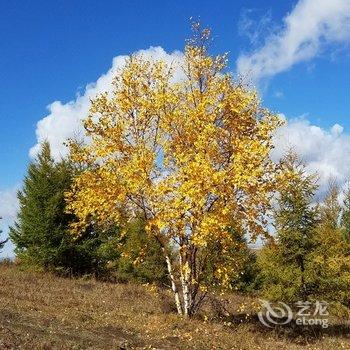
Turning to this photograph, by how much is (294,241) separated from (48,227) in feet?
51.7

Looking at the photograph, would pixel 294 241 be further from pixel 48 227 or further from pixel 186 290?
pixel 48 227

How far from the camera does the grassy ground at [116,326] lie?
1470 centimetres

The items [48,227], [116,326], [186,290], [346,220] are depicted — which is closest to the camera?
[116,326]

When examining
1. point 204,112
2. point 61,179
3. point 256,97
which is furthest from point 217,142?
point 61,179

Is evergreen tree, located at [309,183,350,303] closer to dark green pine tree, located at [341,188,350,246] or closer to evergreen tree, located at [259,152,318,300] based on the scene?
evergreen tree, located at [259,152,318,300]

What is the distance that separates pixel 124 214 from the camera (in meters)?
20.0

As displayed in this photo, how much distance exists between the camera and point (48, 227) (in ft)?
101

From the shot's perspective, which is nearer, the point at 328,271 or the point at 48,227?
the point at 328,271

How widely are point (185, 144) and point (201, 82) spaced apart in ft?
9.40

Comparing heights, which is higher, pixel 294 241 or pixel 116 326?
pixel 294 241

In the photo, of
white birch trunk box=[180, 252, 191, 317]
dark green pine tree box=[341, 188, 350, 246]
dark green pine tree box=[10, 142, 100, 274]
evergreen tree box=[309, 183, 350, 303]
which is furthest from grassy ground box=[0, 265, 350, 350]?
dark green pine tree box=[341, 188, 350, 246]

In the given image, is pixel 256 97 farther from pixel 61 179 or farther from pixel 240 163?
pixel 61 179

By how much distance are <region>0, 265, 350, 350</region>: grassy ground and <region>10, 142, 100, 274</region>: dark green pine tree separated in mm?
3957

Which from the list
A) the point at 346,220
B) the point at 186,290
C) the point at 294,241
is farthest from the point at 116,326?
the point at 346,220
